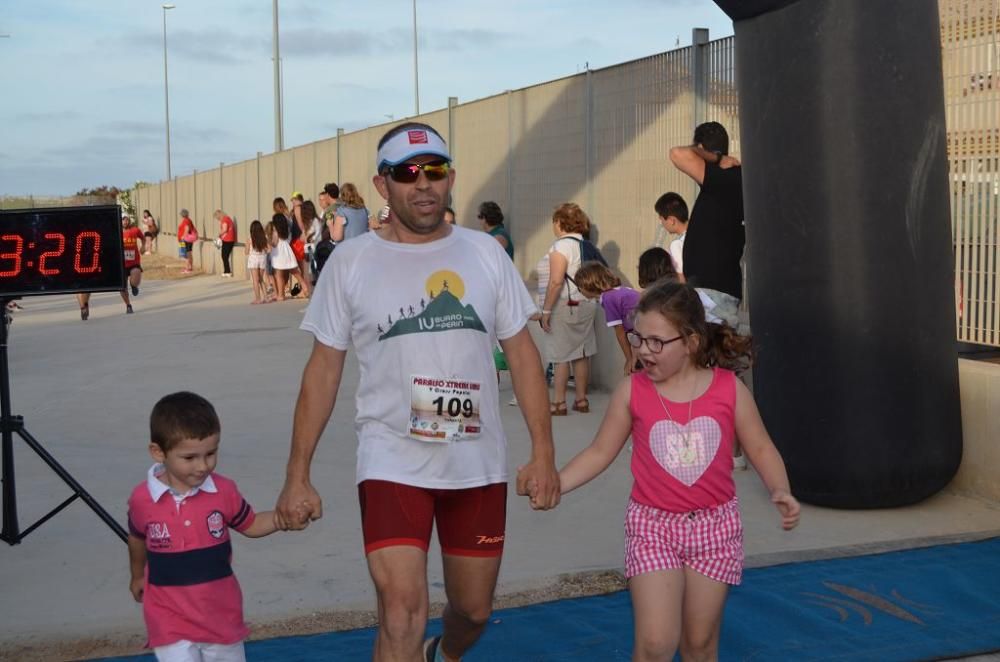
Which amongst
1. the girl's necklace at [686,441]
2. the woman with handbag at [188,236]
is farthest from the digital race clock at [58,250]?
the woman with handbag at [188,236]

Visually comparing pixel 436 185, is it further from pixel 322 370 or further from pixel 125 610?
pixel 125 610

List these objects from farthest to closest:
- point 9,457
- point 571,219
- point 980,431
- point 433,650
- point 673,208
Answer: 1. point 571,219
2. point 673,208
3. point 980,431
4. point 9,457
5. point 433,650

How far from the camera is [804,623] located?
5.62 m

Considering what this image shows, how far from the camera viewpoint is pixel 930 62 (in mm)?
7293

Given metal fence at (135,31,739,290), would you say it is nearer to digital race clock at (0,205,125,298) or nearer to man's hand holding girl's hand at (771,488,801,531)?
digital race clock at (0,205,125,298)

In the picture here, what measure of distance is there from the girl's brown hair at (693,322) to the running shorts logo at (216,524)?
146 centimetres

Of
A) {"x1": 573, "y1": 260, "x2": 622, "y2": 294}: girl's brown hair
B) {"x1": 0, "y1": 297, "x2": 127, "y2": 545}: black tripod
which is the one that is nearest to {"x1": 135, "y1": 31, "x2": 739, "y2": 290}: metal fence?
{"x1": 573, "y1": 260, "x2": 622, "y2": 294}: girl's brown hair

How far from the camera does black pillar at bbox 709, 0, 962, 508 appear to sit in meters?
7.14

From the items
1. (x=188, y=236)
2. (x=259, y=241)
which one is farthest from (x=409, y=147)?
(x=188, y=236)

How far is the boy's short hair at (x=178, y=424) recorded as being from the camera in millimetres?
4195

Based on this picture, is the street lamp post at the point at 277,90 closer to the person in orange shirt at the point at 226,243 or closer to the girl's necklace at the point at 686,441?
the person in orange shirt at the point at 226,243

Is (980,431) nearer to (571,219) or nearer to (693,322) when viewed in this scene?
(693,322)

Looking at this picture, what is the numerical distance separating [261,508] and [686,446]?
4321mm

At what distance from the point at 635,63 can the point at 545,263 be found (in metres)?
3.33
